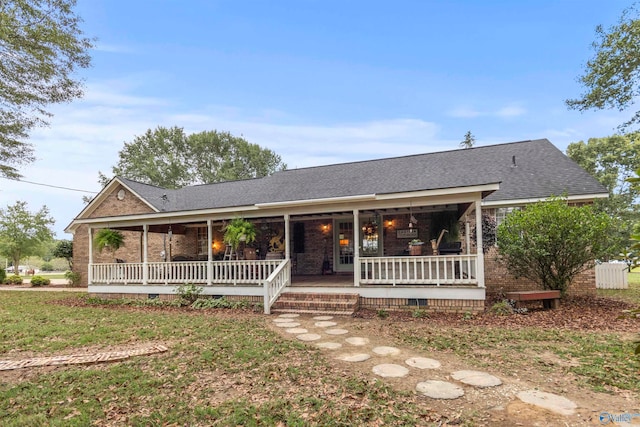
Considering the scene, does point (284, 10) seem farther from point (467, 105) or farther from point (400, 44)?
point (467, 105)

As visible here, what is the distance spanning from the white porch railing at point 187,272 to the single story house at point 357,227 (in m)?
0.03

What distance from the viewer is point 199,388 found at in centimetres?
376

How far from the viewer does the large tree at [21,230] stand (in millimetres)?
24062

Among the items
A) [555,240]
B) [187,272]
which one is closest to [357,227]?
[555,240]

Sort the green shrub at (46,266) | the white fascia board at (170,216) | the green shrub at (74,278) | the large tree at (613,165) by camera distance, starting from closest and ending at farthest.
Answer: the white fascia board at (170,216) < the green shrub at (74,278) < the large tree at (613,165) < the green shrub at (46,266)

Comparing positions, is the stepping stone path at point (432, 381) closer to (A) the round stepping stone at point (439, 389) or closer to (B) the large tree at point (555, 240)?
(A) the round stepping stone at point (439, 389)

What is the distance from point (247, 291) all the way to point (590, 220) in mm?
8652

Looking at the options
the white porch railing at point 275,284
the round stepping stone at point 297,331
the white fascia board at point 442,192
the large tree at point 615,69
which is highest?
the large tree at point 615,69

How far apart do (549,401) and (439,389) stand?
992 millimetres

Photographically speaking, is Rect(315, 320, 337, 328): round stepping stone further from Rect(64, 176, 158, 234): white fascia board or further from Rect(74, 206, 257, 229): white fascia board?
→ Rect(64, 176, 158, 234): white fascia board

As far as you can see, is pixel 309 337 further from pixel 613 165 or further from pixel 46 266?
pixel 46 266

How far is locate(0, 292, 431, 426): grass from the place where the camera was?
312cm

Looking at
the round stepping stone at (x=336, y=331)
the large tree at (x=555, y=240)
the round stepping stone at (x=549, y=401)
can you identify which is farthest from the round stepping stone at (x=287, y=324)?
the large tree at (x=555, y=240)

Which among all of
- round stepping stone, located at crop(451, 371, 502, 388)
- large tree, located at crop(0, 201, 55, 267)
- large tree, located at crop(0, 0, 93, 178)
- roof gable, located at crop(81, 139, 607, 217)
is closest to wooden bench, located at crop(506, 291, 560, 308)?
roof gable, located at crop(81, 139, 607, 217)
